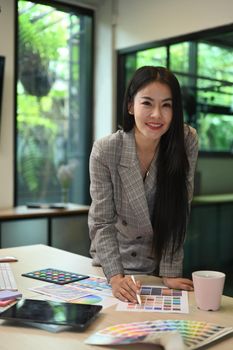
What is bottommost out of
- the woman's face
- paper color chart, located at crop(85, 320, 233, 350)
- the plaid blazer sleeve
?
paper color chart, located at crop(85, 320, 233, 350)

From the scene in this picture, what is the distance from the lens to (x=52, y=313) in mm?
1209

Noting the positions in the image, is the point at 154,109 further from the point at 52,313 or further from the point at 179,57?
the point at 179,57

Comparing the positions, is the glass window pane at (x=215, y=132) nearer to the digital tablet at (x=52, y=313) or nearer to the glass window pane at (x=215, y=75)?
the glass window pane at (x=215, y=75)

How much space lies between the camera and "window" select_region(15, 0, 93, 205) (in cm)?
427

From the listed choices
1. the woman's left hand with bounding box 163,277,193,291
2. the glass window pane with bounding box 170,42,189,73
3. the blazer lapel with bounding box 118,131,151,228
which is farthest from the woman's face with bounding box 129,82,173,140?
the glass window pane with bounding box 170,42,189,73

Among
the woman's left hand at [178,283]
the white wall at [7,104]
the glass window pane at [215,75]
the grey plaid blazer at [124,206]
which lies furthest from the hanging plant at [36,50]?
the woman's left hand at [178,283]

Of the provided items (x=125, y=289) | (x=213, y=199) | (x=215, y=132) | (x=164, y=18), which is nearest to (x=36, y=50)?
(x=164, y=18)

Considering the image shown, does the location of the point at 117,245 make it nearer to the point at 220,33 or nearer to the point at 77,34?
the point at 220,33

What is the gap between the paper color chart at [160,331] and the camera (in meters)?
1.04

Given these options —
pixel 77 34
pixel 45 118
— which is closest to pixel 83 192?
pixel 45 118

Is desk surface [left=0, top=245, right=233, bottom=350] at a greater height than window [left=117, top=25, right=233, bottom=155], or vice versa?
window [left=117, top=25, right=233, bottom=155]

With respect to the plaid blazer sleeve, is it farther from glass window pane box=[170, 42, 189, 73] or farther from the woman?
glass window pane box=[170, 42, 189, 73]

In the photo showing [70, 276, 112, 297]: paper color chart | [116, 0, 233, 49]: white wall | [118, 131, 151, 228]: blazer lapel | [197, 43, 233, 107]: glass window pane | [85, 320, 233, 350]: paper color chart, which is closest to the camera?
[85, 320, 233, 350]: paper color chart

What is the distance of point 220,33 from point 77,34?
1.62 m
